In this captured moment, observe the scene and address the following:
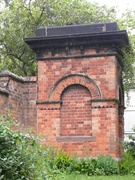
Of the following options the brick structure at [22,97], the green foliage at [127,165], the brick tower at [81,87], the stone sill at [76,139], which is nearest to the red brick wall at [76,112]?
the brick tower at [81,87]

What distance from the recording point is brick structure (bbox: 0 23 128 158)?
1321 cm

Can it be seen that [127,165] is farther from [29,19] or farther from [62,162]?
[29,19]

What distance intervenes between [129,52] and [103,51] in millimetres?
1381

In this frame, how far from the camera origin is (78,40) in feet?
44.9

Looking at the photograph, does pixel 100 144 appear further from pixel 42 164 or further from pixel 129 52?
pixel 42 164

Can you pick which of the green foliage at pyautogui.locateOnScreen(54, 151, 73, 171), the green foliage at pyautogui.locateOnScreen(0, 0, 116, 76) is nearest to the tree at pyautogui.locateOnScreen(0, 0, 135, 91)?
the green foliage at pyautogui.locateOnScreen(0, 0, 116, 76)

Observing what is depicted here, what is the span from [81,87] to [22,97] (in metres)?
2.29

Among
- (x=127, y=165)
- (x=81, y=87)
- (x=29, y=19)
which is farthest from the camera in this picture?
(x=29, y=19)

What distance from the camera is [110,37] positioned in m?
Answer: 13.3

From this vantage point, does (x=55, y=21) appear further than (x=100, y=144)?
Yes

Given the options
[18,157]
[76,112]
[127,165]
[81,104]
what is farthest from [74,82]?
[18,157]

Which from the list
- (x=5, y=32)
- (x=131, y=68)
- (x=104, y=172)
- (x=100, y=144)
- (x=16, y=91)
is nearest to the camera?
(x=104, y=172)

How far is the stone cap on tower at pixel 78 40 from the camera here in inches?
527

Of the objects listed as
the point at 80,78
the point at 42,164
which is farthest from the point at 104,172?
the point at 42,164
